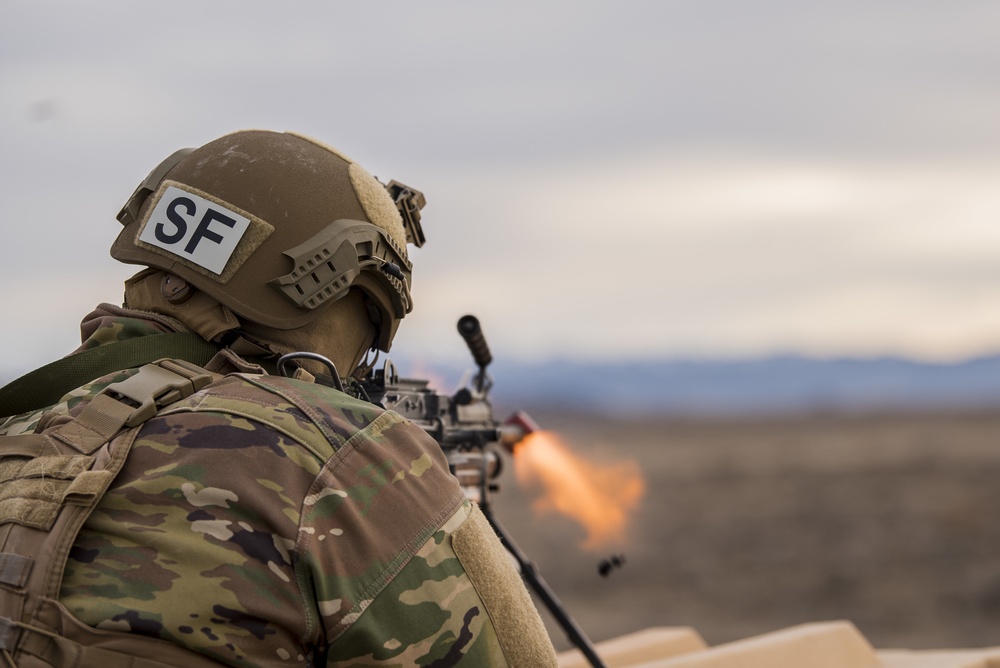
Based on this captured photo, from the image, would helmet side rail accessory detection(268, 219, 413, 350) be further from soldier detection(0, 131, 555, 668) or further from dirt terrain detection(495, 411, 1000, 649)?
dirt terrain detection(495, 411, 1000, 649)

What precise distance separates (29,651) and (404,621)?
63 centimetres

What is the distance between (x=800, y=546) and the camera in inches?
859

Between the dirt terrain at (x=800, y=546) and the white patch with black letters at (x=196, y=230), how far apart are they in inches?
246

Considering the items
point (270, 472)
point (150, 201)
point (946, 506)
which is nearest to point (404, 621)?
point (270, 472)

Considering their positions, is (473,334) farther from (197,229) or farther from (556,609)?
(197,229)

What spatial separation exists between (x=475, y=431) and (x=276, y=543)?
3.11 metres

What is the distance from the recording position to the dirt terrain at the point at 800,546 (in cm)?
1672

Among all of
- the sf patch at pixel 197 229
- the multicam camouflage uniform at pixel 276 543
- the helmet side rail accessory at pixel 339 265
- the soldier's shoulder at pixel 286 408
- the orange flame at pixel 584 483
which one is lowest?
the orange flame at pixel 584 483

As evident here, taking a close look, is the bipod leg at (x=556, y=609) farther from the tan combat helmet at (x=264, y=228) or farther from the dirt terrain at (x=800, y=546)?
the dirt terrain at (x=800, y=546)

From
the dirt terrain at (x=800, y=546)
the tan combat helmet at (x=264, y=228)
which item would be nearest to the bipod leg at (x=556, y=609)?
the tan combat helmet at (x=264, y=228)

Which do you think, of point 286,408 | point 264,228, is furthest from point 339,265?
point 286,408

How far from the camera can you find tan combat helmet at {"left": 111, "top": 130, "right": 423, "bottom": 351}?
2.76 meters

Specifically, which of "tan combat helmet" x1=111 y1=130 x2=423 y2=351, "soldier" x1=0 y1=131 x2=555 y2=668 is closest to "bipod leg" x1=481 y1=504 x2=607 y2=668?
"tan combat helmet" x1=111 y1=130 x2=423 y2=351

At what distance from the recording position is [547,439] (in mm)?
5922
